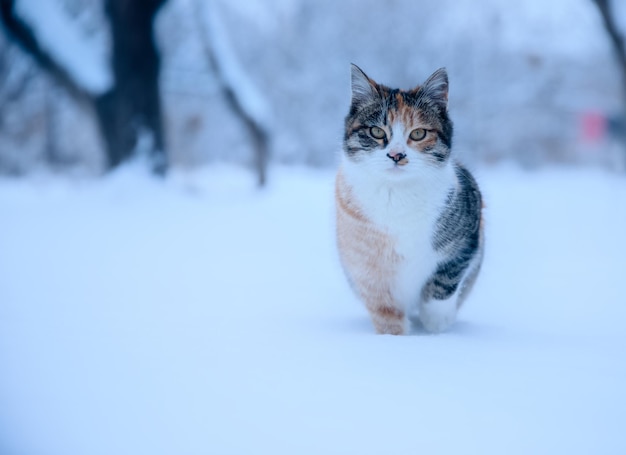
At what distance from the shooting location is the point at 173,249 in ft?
10.2

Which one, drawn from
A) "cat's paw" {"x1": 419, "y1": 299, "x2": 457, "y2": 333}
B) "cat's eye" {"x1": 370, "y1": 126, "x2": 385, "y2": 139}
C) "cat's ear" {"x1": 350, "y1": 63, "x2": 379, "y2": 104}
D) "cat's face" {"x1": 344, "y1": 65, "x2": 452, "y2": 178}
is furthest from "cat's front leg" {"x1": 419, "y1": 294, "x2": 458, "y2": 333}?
"cat's ear" {"x1": 350, "y1": 63, "x2": 379, "y2": 104}

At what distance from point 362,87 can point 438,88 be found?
0.74 ft

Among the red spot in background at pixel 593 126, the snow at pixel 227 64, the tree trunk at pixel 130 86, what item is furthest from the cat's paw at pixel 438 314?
the red spot in background at pixel 593 126

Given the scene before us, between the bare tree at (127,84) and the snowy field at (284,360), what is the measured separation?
198 cm

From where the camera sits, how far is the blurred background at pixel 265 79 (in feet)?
15.7

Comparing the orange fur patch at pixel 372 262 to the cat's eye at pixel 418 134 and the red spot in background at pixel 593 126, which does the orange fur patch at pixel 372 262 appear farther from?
the red spot in background at pixel 593 126

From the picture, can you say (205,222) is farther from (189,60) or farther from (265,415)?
(189,60)

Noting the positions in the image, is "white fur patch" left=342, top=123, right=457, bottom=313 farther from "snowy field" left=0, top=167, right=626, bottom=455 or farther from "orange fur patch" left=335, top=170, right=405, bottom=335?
"snowy field" left=0, top=167, right=626, bottom=455

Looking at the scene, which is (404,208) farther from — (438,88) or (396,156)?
(438,88)

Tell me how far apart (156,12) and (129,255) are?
2907mm

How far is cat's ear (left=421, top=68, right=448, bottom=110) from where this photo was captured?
5.25 feet

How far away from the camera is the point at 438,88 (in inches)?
63.6

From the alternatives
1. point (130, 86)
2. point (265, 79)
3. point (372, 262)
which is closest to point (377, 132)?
point (372, 262)

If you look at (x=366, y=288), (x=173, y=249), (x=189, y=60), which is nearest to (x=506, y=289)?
(x=366, y=288)
